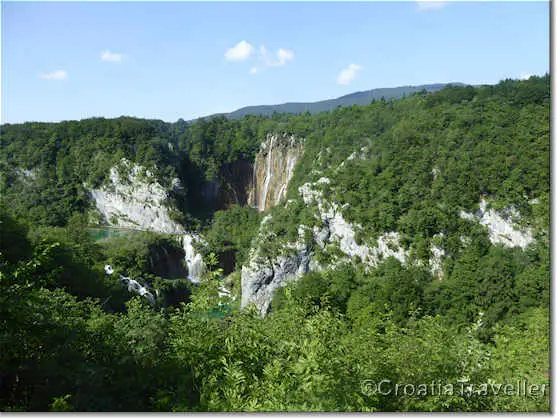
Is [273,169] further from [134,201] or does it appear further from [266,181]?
[134,201]

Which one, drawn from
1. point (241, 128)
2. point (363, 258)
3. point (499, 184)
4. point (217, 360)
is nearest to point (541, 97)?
point (499, 184)

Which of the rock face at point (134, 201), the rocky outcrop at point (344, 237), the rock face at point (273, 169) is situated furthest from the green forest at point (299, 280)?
the rock face at point (273, 169)

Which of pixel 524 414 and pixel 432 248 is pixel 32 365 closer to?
pixel 524 414

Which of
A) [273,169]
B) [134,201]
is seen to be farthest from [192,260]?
[273,169]

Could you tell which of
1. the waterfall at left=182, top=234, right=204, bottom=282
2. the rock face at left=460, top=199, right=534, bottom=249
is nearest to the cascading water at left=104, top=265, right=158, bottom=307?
the waterfall at left=182, top=234, right=204, bottom=282

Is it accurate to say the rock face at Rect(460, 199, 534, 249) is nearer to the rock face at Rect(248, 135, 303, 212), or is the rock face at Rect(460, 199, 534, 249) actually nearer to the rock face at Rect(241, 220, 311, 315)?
the rock face at Rect(241, 220, 311, 315)
